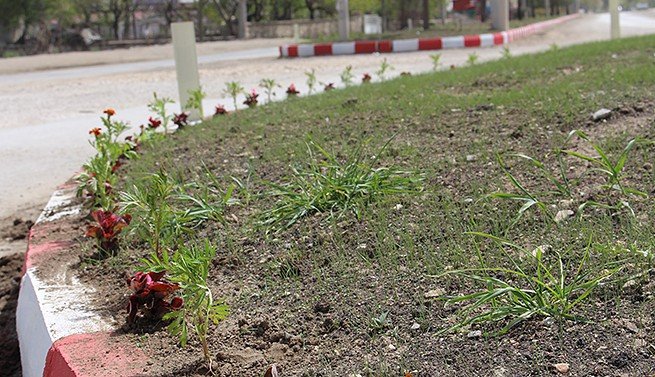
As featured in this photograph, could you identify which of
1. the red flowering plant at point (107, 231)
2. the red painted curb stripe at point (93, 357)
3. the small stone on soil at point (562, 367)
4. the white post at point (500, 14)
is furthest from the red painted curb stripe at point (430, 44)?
the small stone on soil at point (562, 367)

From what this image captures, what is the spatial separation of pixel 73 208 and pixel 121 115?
527cm

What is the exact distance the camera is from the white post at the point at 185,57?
8.48 meters

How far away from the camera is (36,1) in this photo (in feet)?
119

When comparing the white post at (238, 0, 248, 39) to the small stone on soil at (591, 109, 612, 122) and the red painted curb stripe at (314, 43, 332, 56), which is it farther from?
the small stone on soil at (591, 109, 612, 122)

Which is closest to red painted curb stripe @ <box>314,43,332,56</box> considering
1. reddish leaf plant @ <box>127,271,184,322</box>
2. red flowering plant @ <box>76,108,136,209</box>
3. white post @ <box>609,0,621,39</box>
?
white post @ <box>609,0,621,39</box>

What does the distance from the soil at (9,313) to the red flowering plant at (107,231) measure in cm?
62

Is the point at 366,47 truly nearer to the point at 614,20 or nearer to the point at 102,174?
the point at 614,20

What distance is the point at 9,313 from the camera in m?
4.45

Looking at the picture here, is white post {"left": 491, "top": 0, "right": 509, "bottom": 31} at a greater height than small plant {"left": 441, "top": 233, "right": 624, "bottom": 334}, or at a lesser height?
greater

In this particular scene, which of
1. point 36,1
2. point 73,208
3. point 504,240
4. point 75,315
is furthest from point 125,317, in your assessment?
point 36,1

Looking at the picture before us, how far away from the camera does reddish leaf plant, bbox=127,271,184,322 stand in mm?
3033

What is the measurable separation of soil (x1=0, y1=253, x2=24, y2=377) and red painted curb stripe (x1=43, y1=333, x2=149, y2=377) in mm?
923

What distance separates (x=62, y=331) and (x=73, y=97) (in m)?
10.1

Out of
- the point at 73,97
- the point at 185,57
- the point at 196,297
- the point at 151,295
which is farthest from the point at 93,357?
the point at 73,97
